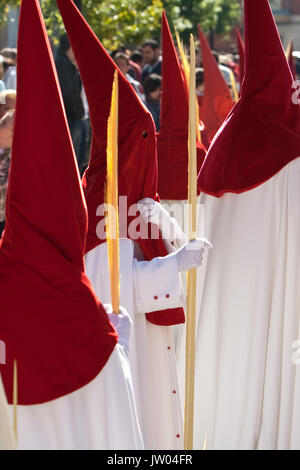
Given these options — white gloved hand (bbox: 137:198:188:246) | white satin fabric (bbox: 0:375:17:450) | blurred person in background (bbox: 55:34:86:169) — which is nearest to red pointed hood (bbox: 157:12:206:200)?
white gloved hand (bbox: 137:198:188:246)

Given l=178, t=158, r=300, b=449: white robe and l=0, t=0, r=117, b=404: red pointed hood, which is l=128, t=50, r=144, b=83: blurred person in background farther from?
l=0, t=0, r=117, b=404: red pointed hood

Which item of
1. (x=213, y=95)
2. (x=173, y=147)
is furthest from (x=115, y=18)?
(x=173, y=147)

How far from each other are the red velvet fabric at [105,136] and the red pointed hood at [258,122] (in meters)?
0.65

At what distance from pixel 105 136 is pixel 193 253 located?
749 mm

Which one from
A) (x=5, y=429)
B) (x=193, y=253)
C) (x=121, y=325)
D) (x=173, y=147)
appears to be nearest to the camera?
(x=5, y=429)

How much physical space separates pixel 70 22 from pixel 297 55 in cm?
819

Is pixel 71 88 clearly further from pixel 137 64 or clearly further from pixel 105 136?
pixel 105 136

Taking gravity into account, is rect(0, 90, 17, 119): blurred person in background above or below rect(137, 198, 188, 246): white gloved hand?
above

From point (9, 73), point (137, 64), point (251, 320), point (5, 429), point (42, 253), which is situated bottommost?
point (251, 320)

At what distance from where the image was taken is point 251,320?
4754mm

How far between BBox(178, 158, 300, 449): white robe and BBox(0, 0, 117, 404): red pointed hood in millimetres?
1835

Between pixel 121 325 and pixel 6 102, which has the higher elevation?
pixel 6 102

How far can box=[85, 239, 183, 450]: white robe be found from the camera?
371 centimetres
